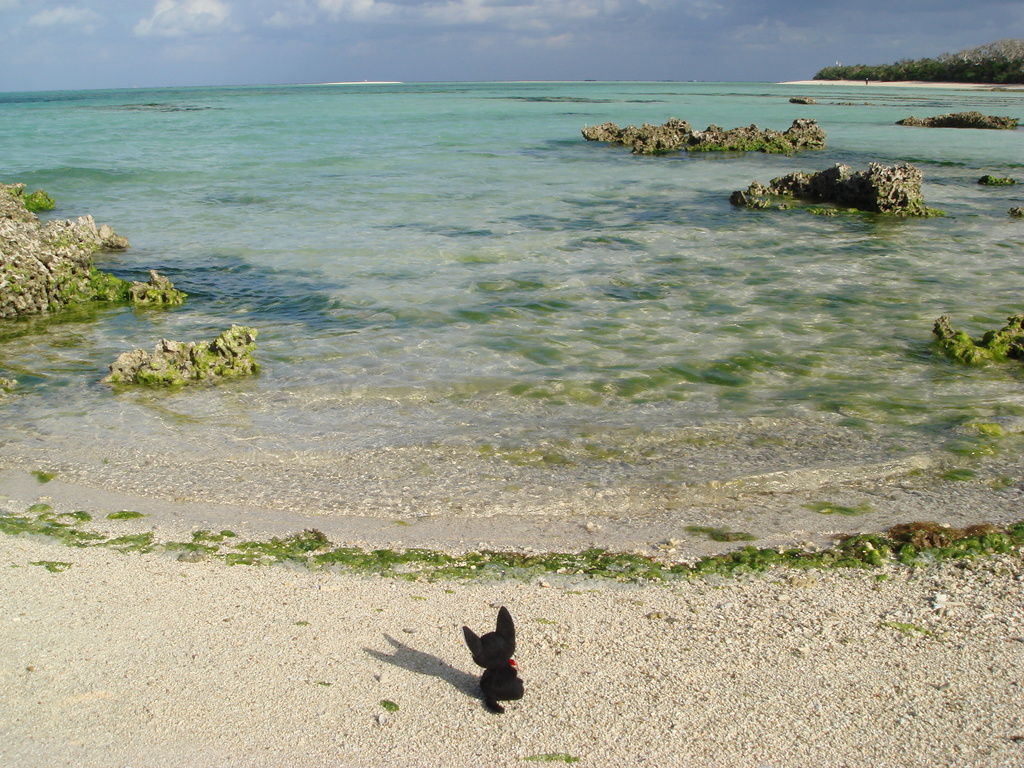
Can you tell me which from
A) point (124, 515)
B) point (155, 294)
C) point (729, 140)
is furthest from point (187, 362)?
point (729, 140)

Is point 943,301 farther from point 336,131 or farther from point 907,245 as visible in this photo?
point 336,131


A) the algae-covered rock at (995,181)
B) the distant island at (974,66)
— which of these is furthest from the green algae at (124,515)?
the distant island at (974,66)

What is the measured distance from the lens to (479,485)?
5367 millimetres

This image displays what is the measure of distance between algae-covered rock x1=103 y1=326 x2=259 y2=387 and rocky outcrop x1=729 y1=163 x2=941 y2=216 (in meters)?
12.2

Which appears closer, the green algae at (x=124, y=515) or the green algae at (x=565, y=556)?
the green algae at (x=565, y=556)

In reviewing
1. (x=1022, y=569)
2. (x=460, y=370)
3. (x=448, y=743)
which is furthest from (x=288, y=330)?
(x=1022, y=569)

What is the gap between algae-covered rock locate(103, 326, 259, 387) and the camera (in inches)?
280

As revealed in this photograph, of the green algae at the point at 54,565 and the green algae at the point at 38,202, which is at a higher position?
the green algae at the point at 38,202

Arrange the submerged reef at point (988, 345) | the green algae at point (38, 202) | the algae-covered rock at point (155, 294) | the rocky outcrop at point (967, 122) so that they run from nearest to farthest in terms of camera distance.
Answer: the submerged reef at point (988, 345) < the algae-covered rock at point (155, 294) < the green algae at point (38, 202) < the rocky outcrop at point (967, 122)

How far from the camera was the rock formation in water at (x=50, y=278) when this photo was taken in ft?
31.2

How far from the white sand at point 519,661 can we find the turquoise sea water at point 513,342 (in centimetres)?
121

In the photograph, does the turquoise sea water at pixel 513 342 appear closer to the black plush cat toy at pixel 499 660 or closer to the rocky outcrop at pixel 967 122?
the black plush cat toy at pixel 499 660

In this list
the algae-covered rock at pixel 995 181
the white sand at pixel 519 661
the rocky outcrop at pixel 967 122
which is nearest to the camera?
the white sand at pixel 519 661

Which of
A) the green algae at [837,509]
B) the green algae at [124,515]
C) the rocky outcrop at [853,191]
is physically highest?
the rocky outcrop at [853,191]
